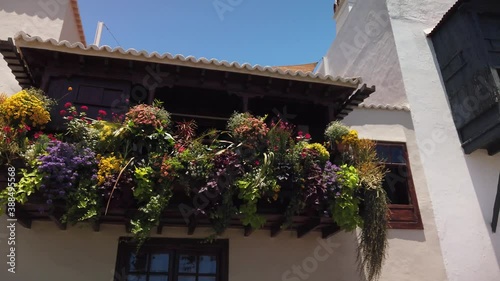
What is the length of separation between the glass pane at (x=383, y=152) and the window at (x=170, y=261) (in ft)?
12.5

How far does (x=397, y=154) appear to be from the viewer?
8.88 metres

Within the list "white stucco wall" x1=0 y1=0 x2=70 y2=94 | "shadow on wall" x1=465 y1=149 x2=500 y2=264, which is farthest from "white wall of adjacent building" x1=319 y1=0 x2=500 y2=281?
"white stucco wall" x1=0 y1=0 x2=70 y2=94

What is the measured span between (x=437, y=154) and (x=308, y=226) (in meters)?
3.76

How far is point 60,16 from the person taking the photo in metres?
9.29

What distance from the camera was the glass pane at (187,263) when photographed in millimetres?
7012

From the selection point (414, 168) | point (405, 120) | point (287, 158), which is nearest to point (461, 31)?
point (405, 120)

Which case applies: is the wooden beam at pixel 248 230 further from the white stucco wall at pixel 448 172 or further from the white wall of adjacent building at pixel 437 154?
the white stucco wall at pixel 448 172

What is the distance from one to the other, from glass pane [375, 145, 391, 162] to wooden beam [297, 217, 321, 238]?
2.51 metres

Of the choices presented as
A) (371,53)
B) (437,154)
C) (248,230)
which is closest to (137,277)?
(248,230)

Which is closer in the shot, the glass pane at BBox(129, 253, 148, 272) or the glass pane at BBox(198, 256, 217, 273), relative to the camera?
the glass pane at BBox(129, 253, 148, 272)

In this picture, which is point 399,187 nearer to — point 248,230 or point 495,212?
point 495,212

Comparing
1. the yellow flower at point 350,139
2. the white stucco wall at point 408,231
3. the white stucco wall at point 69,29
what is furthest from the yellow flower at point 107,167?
the white stucco wall at point 408,231

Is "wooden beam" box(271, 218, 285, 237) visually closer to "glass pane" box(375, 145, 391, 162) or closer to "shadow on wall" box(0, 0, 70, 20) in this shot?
"glass pane" box(375, 145, 391, 162)

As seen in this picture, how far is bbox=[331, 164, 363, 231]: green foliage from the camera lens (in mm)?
6457
